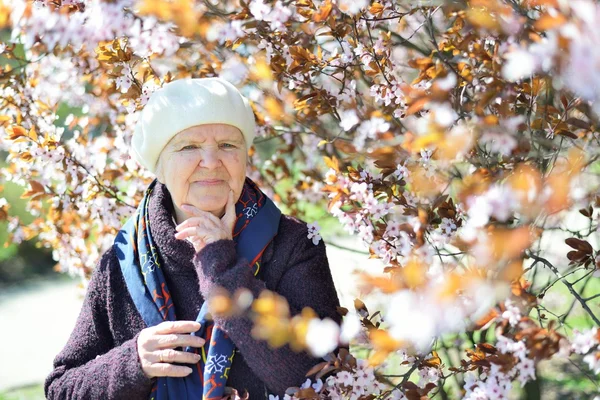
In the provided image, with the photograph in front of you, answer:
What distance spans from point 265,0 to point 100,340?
3.99ft

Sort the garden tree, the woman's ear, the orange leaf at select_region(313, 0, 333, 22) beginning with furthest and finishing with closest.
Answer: the woman's ear → the orange leaf at select_region(313, 0, 333, 22) → the garden tree

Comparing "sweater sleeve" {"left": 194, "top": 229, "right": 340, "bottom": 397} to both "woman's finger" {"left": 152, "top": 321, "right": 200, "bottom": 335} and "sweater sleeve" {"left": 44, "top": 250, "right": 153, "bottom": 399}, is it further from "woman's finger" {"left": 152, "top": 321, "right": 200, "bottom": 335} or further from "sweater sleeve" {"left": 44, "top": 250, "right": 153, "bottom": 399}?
"sweater sleeve" {"left": 44, "top": 250, "right": 153, "bottom": 399}

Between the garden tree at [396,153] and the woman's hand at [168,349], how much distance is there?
1.01 feet

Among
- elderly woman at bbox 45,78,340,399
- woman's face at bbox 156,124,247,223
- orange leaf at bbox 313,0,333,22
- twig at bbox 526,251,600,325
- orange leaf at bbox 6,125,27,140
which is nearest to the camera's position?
twig at bbox 526,251,600,325

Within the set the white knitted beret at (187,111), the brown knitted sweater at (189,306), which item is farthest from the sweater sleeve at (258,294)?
the white knitted beret at (187,111)

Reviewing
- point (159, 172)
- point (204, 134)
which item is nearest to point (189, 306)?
point (159, 172)

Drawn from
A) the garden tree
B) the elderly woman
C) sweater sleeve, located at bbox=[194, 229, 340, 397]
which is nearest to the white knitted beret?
the elderly woman

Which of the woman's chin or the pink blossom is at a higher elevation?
the woman's chin

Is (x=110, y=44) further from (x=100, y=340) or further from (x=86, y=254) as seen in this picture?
(x=86, y=254)

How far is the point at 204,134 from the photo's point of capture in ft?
7.48

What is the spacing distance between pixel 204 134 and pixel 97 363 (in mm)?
790

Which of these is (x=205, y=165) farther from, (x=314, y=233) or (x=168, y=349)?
(x=168, y=349)

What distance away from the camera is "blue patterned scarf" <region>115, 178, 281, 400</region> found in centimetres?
220

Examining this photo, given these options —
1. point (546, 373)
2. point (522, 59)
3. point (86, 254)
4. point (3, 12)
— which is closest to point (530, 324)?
point (522, 59)
